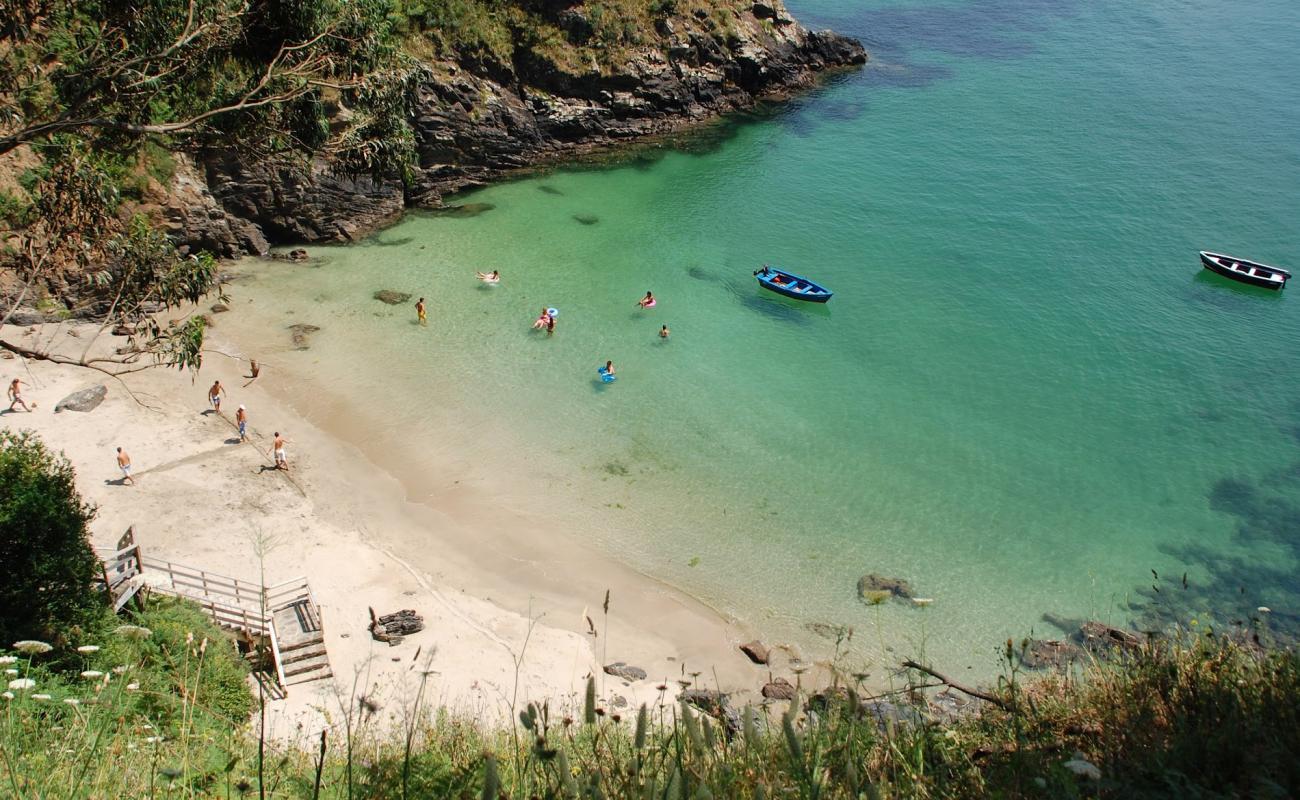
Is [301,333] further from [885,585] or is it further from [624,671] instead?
[885,585]

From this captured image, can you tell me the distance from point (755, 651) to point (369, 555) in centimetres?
1071

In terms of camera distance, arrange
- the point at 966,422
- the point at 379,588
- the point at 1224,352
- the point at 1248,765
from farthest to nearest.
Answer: the point at 1224,352 → the point at 966,422 → the point at 379,588 → the point at 1248,765

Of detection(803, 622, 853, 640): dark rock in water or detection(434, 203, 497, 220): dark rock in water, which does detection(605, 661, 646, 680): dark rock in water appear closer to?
detection(803, 622, 853, 640): dark rock in water

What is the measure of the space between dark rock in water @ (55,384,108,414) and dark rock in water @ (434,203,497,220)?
18.2 meters

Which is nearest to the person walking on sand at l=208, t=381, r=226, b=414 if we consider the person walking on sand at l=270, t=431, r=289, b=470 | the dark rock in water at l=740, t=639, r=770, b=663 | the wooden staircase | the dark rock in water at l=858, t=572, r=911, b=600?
the person walking on sand at l=270, t=431, r=289, b=470

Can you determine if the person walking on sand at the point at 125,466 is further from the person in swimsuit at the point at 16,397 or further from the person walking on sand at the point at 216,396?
the person in swimsuit at the point at 16,397

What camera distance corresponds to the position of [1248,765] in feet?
22.7

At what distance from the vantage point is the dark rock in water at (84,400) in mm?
27031

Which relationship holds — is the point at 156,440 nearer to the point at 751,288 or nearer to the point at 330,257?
the point at 330,257

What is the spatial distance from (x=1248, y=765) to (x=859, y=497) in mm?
20676

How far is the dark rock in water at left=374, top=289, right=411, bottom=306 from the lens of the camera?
35.0 meters

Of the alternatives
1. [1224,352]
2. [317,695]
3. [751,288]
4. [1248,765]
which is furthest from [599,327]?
[1248,765]

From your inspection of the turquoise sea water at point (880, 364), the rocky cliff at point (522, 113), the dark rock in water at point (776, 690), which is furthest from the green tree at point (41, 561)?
the rocky cliff at point (522, 113)

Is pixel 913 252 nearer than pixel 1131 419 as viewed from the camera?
No
